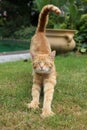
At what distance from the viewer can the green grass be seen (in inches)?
131

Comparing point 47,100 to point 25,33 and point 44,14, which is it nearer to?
point 44,14

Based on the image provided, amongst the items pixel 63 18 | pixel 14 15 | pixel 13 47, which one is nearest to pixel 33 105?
pixel 63 18

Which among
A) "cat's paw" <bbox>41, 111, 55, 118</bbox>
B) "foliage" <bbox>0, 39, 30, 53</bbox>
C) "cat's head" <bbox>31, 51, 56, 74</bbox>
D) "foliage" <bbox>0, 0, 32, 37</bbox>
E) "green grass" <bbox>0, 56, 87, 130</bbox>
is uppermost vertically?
"cat's head" <bbox>31, 51, 56, 74</bbox>

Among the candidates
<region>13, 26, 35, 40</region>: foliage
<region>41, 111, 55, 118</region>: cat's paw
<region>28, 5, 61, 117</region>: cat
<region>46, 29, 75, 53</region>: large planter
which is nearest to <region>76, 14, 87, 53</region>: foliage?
<region>46, 29, 75, 53</region>: large planter

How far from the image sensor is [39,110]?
12.3 feet

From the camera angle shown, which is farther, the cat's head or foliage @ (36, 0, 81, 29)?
foliage @ (36, 0, 81, 29)

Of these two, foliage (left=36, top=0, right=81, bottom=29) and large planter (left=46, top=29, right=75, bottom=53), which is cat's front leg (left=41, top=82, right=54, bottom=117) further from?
foliage (left=36, top=0, right=81, bottom=29)

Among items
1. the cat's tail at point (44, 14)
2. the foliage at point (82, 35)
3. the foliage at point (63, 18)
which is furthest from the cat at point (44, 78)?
the foliage at point (63, 18)

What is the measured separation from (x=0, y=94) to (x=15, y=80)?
0.90 metres

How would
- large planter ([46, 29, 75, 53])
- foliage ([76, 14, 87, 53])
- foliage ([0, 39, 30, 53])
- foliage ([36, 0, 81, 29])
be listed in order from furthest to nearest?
1. foliage ([0, 39, 30, 53])
2. foliage ([36, 0, 81, 29])
3. foliage ([76, 14, 87, 53])
4. large planter ([46, 29, 75, 53])

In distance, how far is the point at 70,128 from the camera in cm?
323

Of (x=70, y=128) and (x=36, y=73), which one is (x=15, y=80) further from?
(x=70, y=128)

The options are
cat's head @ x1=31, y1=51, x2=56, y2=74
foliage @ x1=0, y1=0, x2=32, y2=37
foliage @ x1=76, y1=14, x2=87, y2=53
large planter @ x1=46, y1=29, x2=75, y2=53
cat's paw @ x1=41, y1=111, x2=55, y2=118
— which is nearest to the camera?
cat's paw @ x1=41, y1=111, x2=55, y2=118

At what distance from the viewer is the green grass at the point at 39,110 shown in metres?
3.32
